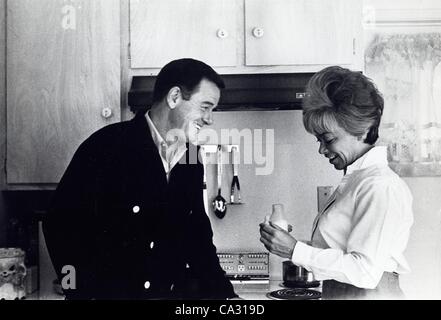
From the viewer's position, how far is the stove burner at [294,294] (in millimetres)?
1390

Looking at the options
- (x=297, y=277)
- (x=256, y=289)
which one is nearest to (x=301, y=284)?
(x=297, y=277)

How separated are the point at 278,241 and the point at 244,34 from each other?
0.66 m

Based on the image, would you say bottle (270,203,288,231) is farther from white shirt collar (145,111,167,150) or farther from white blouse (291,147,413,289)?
white shirt collar (145,111,167,150)

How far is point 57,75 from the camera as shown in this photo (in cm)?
159

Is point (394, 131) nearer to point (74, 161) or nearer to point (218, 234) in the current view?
point (218, 234)

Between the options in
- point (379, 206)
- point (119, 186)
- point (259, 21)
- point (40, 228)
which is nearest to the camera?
point (379, 206)

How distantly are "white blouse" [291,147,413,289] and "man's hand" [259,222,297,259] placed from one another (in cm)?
2

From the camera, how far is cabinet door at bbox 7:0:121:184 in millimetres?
1583

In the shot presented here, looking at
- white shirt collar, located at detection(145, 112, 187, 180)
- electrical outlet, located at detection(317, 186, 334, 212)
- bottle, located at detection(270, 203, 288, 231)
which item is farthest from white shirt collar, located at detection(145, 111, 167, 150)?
electrical outlet, located at detection(317, 186, 334, 212)

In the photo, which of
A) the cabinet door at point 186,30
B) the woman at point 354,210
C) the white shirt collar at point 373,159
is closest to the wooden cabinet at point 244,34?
the cabinet door at point 186,30

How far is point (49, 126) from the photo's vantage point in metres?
1.60

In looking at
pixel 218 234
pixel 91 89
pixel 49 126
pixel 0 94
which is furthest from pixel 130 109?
pixel 218 234

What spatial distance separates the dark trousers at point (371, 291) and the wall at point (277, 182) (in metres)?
0.52

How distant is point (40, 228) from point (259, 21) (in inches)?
35.7
